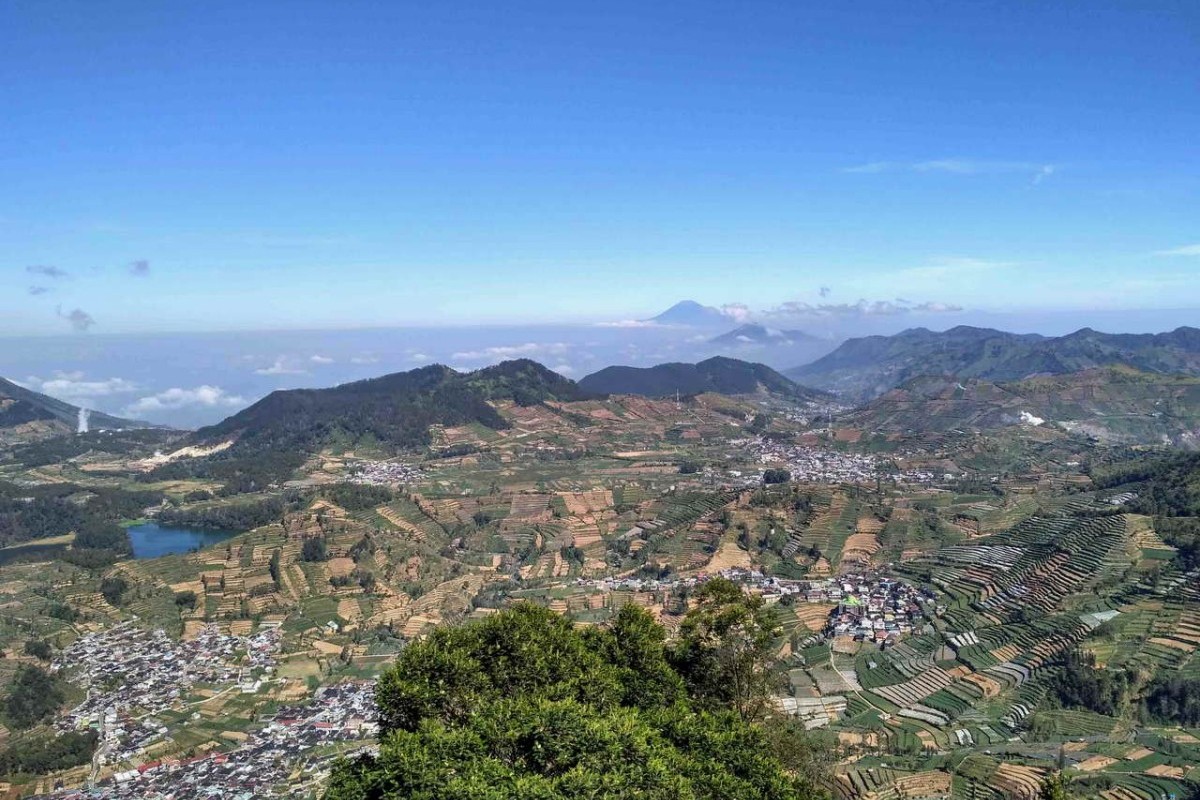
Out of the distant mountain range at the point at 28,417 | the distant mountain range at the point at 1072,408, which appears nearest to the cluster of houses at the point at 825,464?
the distant mountain range at the point at 1072,408

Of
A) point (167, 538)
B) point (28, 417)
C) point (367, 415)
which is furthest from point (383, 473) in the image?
point (28, 417)

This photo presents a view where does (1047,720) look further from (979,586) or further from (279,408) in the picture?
(279,408)

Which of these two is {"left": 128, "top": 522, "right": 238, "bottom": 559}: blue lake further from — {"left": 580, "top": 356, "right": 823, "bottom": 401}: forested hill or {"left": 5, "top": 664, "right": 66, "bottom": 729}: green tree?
{"left": 580, "top": 356, "right": 823, "bottom": 401}: forested hill

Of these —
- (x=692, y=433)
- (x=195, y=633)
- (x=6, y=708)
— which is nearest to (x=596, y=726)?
(x=6, y=708)

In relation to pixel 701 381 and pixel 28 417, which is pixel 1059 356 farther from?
pixel 28 417

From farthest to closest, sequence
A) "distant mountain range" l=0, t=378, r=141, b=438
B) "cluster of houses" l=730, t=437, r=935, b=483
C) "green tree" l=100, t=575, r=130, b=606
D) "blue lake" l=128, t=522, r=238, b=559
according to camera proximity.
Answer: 1. "distant mountain range" l=0, t=378, r=141, b=438
2. "cluster of houses" l=730, t=437, r=935, b=483
3. "blue lake" l=128, t=522, r=238, b=559
4. "green tree" l=100, t=575, r=130, b=606

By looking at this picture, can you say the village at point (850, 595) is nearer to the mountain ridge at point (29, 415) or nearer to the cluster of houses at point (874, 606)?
the cluster of houses at point (874, 606)

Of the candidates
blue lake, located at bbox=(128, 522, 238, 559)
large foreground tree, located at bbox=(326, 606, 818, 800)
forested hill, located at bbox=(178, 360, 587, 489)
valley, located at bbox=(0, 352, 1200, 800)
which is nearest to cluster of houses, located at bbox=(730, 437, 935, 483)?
valley, located at bbox=(0, 352, 1200, 800)
